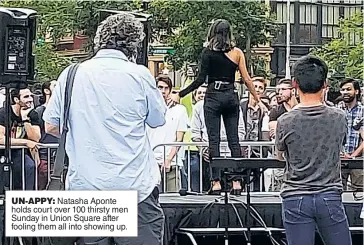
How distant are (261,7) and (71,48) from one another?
14.0 ft

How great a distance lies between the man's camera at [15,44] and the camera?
6.07 meters

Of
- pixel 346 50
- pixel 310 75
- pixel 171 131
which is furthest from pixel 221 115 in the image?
pixel 346 50

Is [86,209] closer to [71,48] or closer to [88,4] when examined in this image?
[88,4]

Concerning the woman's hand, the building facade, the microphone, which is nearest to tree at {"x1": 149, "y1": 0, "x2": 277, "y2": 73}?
the building facade

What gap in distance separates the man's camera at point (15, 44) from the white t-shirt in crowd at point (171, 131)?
134 cm

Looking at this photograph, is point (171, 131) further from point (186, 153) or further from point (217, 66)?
point (217, 66)

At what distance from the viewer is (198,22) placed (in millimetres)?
15797

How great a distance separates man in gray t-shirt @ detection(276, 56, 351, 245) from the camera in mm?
4047

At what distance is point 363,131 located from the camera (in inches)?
271

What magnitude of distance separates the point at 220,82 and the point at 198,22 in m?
9.56

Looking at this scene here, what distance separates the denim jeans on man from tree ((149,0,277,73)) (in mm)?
10299

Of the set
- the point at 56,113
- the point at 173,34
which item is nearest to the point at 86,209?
the point at 56,113

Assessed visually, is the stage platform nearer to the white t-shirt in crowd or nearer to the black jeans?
the black jeans

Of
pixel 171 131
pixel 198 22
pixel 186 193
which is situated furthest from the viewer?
pixel 198 22
